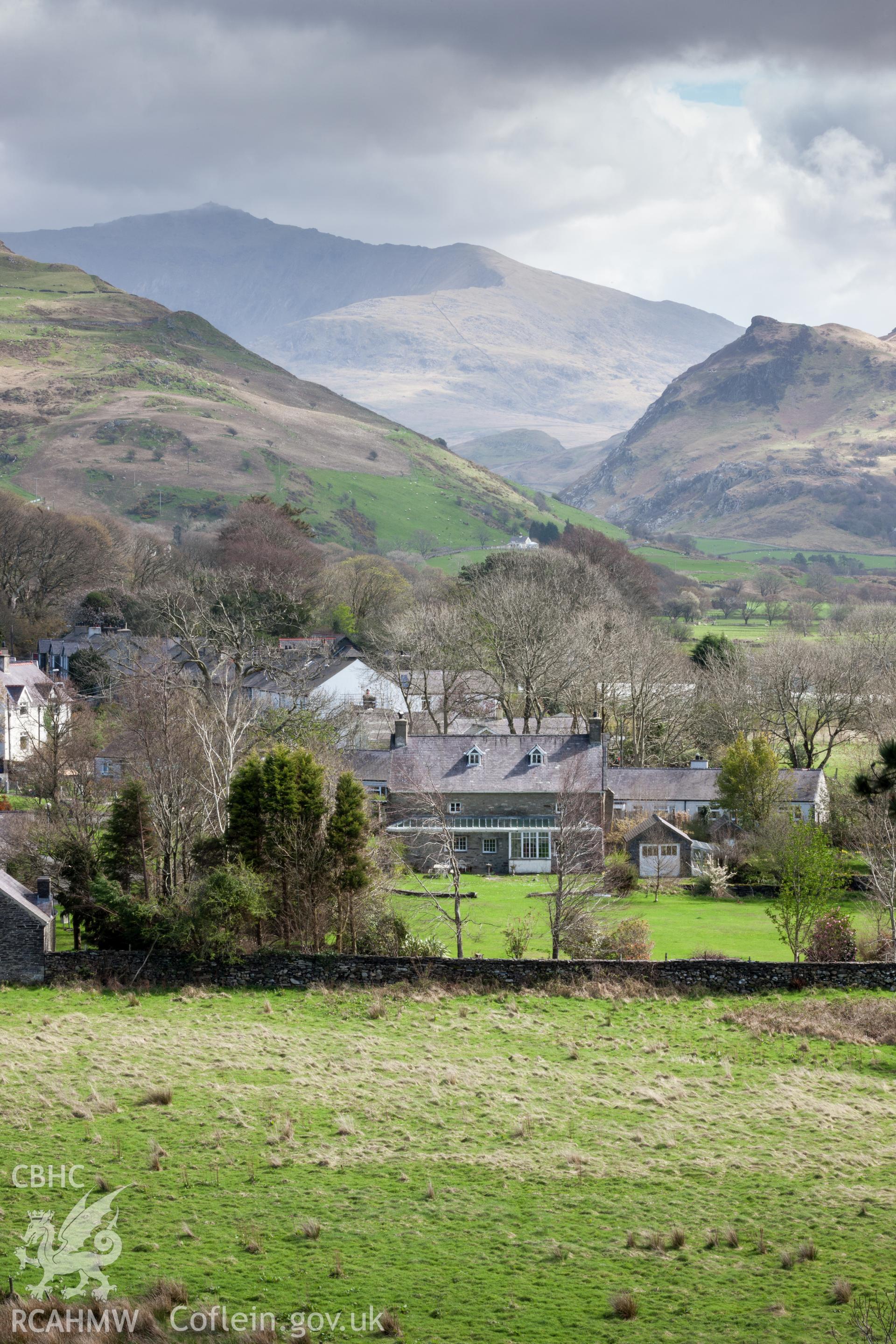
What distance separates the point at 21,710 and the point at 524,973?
51.4m

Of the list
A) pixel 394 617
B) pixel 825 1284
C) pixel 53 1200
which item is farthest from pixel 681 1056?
pixel 394 617

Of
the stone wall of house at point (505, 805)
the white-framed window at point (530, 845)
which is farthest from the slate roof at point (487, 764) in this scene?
the white-framed window at point (530, 845)

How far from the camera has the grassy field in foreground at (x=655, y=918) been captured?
4000cm

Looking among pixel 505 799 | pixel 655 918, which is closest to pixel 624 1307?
pixel 655 918

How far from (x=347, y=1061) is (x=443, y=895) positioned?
1558 cm

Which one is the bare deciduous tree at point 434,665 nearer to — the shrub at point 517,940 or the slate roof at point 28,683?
the slate roof at point 28,683

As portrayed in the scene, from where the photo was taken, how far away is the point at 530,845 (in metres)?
56.8

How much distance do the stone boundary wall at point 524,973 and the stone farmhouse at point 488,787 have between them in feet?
65.9

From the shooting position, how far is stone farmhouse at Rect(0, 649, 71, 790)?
70.1 metres

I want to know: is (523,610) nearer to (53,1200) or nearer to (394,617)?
(394,617)

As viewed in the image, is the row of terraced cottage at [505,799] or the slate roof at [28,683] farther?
the slate roof at [28,683]

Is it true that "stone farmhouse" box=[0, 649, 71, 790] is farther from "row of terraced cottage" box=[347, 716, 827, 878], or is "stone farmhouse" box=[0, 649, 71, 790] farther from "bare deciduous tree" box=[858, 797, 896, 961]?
"bare deciduous tree" box=[858, 797, 896, 961]

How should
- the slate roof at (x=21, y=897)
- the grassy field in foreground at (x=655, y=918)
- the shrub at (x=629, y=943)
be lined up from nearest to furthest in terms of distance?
the slate roof at (x=21, y=897)
the shrub at (x=629, y=943)
the grassy field in foreground at (x=655, y=918)
